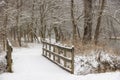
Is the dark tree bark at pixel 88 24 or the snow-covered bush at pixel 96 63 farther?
the dark tree bark at pixel 88 24

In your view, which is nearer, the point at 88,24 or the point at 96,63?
the point at 96,63

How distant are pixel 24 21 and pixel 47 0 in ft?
14.4

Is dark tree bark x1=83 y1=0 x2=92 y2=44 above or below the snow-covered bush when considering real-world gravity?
above

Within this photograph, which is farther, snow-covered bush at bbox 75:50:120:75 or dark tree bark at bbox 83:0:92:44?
dark tree bark at bbox 83:0:92:44

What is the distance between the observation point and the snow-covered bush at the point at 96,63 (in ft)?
36.7

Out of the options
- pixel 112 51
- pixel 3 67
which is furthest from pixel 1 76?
pixel 112 51

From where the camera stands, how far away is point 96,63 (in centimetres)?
Answer: 1144

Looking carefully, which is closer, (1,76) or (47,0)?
(1,76)

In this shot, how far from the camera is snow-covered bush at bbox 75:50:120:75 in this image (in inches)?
440

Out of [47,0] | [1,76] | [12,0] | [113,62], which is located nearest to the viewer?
[1,76]

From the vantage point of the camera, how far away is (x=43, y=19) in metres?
33.0

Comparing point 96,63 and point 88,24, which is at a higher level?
A: point 88,24

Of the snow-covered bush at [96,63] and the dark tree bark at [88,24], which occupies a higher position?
the dark tree bark at [88,24]

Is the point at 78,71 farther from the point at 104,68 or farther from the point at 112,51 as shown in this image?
the point at 112,51
